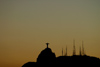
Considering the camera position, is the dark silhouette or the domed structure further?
the domed structure

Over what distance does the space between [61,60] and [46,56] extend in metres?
13.0

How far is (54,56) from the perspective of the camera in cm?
15262

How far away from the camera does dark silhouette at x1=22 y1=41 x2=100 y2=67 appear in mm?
132250

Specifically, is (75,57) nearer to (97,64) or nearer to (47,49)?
(97,64)

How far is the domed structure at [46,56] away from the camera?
148 meters

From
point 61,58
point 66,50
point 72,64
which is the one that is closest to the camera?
point 72,64

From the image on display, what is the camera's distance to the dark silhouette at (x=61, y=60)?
13225cm

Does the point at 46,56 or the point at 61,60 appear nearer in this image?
the point at 61,60

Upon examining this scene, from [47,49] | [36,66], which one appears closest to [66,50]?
[47,49]

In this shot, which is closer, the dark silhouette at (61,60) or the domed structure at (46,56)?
the dark silhouette at (61,60)

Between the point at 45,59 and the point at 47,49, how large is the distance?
715cm

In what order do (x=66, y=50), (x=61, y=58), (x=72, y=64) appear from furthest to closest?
1. (x=66, y=50)
2. (x=61, y=58)
3. (x=72, y=64)

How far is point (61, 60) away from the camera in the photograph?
139 m

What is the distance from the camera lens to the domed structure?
148 metres
